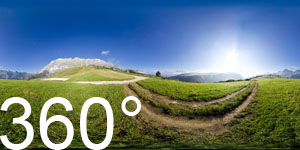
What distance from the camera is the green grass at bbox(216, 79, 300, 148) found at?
365 inches

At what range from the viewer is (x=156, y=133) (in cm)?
1084

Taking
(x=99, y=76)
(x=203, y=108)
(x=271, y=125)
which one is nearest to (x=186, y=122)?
(x=203, y=108)

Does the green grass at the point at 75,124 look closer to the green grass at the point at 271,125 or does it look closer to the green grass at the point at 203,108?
the green grass at the point at 203,108

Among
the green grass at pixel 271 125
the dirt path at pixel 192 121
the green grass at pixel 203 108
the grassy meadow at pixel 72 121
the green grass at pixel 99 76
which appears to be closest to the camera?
the green grass at pixel 271 125

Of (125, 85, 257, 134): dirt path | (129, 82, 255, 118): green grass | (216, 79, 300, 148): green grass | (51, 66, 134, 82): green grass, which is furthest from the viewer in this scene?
(51, 66, 134, 82): green grass

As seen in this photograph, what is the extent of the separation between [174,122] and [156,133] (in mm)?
2541

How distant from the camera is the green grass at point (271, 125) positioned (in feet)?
30.4

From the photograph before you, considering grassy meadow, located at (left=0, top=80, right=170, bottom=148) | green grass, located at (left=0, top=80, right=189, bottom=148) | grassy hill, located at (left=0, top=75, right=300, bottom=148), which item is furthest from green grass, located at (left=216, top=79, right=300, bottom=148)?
grassy meadow, located at (left=0, top=80, right=170, bottom=148)

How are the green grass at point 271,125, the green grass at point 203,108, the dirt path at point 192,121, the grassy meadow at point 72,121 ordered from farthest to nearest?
the green grass at point 203,108, the dirt path at point 192,121, the grassy meadow at point 72,121, the green grass at point 271,125

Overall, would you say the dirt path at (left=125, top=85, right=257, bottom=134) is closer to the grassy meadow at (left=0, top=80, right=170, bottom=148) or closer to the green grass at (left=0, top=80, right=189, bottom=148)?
the green grass at (left=0, top=80, right=189, bottom=148)

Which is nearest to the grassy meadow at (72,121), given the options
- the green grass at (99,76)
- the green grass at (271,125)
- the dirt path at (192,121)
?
the dirt path at (192,121)

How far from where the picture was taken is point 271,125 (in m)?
10.8

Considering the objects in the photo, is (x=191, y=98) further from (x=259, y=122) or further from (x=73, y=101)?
(x=73, y=101)

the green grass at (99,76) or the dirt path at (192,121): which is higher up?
the green grass at (99,76)
